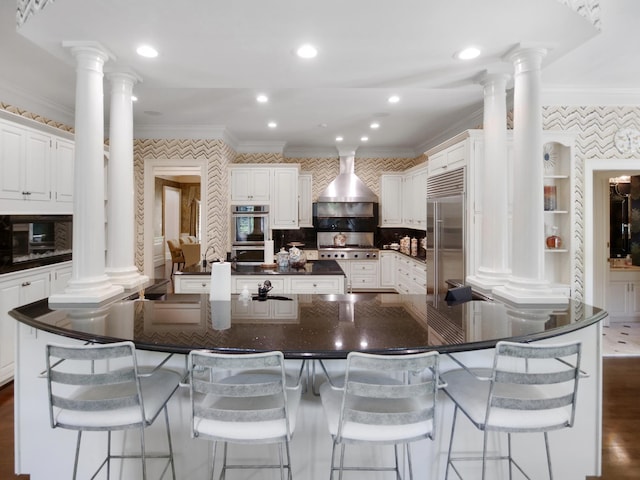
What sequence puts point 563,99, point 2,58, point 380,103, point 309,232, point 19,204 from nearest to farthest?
1. point 2,58
2. point 19,204
3. point 563,99
4. point 380,103
5. point 309,232

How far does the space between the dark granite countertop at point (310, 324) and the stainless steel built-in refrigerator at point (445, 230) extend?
5.41 ft

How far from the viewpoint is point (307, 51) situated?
96.4 inches

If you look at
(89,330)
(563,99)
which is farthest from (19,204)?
(563,99)

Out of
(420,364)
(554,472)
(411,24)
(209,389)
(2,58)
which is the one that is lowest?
(554,472)

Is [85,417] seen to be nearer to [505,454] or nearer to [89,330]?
[89,330]

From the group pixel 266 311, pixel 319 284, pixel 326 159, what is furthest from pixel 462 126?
pixel 266 311

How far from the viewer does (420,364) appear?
4.55ft

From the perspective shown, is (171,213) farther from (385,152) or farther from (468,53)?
(468,53)

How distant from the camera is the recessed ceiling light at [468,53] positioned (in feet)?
8.00

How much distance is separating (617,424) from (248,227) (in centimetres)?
497

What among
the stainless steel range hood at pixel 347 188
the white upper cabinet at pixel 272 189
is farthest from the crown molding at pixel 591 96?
the white upper cabinet at pixel 272 189

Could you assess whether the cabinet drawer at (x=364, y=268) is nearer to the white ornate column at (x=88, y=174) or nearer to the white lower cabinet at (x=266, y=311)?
the white lower cabinet at (x=266, y=311)

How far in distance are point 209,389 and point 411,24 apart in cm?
211

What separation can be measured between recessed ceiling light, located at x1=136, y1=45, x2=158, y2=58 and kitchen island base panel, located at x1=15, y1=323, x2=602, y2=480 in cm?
180
